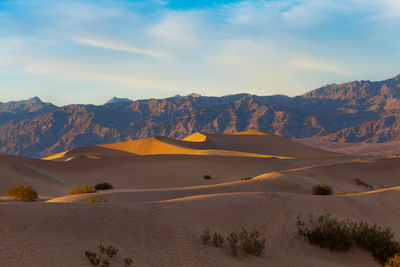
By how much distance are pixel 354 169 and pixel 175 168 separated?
15824 mm

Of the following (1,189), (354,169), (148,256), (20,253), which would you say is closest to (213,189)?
(148,256)

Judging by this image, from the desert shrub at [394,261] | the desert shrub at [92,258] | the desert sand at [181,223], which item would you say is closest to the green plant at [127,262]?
the desert sand at [181,223]

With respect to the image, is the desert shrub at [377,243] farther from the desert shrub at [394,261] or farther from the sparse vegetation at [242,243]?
the sparse vegetation at [242,243]

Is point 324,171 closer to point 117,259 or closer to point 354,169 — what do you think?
point 354,169

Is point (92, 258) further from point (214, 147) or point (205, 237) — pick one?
point (214, 147)

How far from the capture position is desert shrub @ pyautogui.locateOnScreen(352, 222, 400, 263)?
901cm

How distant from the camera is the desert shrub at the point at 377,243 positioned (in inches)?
355

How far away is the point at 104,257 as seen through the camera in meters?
7.34

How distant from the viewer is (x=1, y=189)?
77.3 ft

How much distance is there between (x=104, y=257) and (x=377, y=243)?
6527 millimetres

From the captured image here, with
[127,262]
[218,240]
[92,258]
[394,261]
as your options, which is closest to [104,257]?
[92,258]

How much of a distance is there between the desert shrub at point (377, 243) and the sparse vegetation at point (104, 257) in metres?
5.88

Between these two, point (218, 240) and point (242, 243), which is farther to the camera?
point (218, 240)

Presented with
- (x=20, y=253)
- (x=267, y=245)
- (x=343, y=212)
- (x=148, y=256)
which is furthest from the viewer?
(x=343, y=212)
